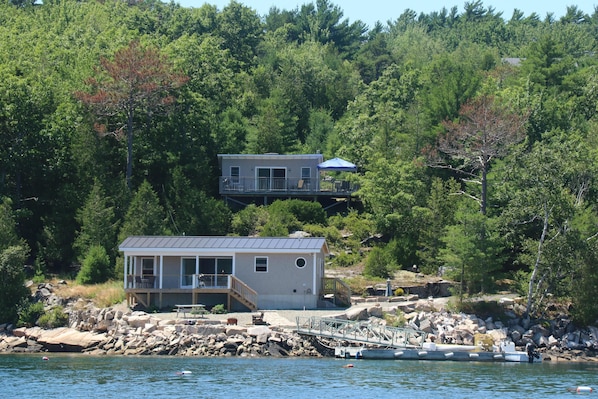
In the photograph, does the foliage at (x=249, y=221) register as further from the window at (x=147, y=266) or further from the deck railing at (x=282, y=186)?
the window at (x=147, y=266)

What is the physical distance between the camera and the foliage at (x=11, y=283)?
171 ft

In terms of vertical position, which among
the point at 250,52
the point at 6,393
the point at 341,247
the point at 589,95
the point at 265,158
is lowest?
the point at 6,393

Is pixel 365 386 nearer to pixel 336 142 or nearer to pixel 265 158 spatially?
pixel 265 158

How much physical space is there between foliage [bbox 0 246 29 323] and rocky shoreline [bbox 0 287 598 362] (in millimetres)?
782

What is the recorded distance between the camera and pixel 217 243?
180 ft

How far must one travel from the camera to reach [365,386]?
38625 mm

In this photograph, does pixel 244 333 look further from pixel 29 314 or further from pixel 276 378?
pixel 29 314

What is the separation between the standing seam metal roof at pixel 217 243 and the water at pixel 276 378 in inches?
337

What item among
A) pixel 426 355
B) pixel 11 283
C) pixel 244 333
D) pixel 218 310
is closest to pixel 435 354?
pixel 426 355

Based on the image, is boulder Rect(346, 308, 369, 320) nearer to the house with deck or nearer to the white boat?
the white boat

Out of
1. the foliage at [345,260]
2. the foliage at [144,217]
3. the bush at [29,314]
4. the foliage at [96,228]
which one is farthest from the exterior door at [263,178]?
the bush at [29,314]

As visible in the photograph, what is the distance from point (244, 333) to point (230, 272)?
7398 mm

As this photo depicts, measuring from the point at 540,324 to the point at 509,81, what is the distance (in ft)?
117

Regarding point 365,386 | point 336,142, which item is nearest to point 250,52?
point 336,142
